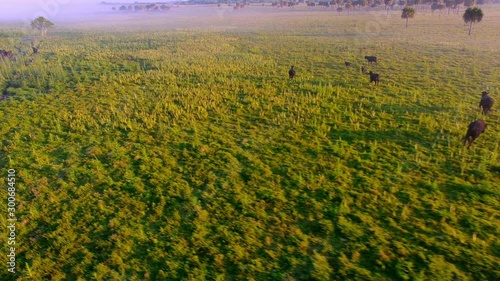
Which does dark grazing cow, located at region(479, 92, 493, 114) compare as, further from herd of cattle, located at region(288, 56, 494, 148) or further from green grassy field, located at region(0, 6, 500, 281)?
green grassy field, located at region(0, 6, 500, 281)

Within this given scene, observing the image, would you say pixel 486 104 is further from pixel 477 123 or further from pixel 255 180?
pixel 255 180

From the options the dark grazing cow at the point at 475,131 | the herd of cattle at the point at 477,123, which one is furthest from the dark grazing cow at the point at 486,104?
the dark grazing cow at the point at 475,131

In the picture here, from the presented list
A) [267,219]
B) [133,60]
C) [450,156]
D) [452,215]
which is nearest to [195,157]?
[267,219]

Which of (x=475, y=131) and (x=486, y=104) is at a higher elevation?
(x=486, y=104)

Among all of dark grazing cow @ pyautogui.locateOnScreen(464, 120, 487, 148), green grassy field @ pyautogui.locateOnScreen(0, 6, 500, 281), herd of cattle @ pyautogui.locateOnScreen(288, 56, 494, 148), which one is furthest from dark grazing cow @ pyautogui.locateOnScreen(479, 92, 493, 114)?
dark grazing cow @ pyautogui.locateOnScreen(464, 120, 487, 148)

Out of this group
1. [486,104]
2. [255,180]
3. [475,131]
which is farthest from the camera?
[486,104]

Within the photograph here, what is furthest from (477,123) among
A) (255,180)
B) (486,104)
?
(255,180)

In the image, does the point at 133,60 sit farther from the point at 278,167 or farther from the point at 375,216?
the point at 375,216

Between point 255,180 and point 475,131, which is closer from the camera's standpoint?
point 255,180
